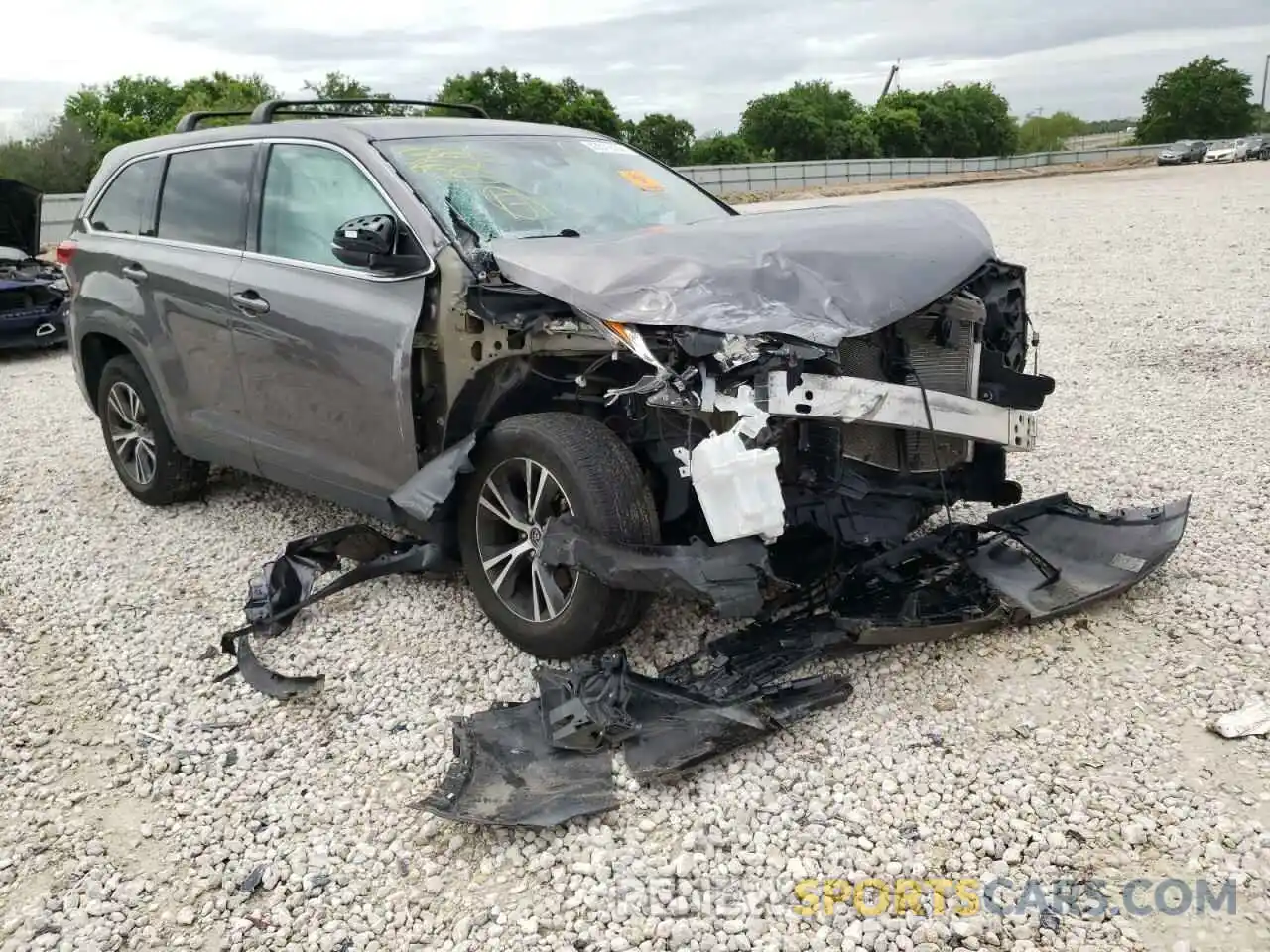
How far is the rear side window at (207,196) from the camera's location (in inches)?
192

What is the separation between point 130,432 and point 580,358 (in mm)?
3460

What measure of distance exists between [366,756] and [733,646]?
1.24m

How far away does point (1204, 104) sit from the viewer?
75.5 m

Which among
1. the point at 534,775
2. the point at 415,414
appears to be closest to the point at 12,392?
the point at 415,414

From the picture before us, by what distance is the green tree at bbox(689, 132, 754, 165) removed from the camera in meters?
65.4

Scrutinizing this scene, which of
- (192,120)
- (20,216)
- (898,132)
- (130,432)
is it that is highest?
(898,132)

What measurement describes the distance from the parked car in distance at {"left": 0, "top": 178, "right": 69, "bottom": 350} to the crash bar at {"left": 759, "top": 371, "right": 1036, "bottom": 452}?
10.3 metres

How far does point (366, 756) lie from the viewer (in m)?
3.40

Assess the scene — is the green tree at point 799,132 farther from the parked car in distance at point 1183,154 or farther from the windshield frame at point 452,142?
the windshield frame at point 452,142

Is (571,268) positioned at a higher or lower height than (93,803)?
higher

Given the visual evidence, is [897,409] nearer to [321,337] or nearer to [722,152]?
[321,337]

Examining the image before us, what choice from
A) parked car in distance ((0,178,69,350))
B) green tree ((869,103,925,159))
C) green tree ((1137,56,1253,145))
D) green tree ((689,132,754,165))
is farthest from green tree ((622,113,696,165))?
parked car in distance ((0,178,69,350))

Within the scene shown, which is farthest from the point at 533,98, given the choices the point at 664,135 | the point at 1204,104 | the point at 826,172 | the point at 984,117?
the point at 1204,104

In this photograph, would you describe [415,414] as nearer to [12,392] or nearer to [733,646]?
[733,646]
